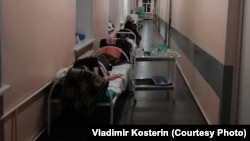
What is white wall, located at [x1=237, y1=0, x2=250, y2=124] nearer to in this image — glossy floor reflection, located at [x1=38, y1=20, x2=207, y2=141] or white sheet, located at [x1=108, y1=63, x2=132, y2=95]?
glossy floor reflection, located at [x1=38, y1=20, x2=207, y2=141]

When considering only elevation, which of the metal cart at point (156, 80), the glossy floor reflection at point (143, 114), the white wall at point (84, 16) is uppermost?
the white wall at point (84, 16)

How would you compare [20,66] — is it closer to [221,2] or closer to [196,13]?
[221,2]

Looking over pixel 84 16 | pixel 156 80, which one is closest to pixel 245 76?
pixel 156 80

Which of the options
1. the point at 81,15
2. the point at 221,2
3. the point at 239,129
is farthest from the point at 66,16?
the point at 239,129

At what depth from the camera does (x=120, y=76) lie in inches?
190

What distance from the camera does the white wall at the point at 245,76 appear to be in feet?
11.0

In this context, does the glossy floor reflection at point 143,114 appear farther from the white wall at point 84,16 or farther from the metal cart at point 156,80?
the white wall at point 84,16

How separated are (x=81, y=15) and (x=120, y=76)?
74.2 inches

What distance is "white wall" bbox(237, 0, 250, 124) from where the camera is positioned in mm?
3362

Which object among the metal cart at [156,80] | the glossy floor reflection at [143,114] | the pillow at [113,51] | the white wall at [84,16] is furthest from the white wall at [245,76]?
the white wall at [84,16]

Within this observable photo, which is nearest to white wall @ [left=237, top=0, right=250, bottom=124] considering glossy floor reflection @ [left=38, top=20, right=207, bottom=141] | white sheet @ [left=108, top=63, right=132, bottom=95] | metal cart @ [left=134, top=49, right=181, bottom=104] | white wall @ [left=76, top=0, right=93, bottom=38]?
glossy floor reflection @ [left=38, top=20, right=207, bottom=141]

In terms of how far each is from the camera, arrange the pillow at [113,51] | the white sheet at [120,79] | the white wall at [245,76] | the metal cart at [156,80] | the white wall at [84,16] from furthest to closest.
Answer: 1. the white wall at [84,16]
2. the pillow at [113,51]
3. the metal cart at [156,80]
4. the white sheet at [120,79]
5. the white wall at [245,76]

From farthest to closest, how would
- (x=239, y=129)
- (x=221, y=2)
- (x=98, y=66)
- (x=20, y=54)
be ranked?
(x=98, y=66) < (x=221, y=2) < (x=20, y=54) < (x=239, y=129)

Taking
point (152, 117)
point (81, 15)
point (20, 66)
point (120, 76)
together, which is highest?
point (81, 15)
